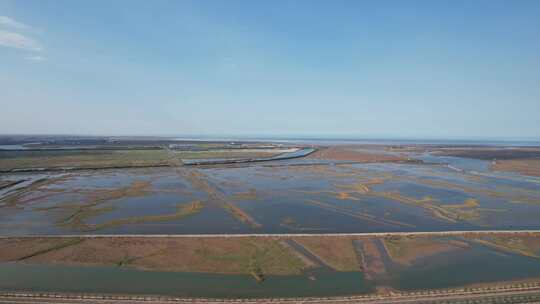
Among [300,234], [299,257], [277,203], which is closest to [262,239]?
[300,234]

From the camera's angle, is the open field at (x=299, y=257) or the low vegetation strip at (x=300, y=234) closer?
the open field at (x=299, y=257)

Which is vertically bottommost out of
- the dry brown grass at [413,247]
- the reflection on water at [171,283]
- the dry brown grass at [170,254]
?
the reflection on water at [171,283]

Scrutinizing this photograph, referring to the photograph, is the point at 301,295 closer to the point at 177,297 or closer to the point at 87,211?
the point at 177,297

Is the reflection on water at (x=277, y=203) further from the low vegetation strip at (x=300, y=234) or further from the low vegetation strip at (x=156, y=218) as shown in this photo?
the low vegetation strip at (x=300, y=234)

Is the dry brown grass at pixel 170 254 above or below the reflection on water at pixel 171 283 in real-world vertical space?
above

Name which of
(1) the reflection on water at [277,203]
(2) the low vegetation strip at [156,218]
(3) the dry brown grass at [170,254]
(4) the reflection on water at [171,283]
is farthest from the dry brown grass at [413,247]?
(2) the low vegetation strip at [156,218]

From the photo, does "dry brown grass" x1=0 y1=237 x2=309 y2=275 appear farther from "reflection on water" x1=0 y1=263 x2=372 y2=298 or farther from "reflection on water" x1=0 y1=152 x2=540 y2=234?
"reflection on water" x1=0 y1=152 x2=540 y2=234

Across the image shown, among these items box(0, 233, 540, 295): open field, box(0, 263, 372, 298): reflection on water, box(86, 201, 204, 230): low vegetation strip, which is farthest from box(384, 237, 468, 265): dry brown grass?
box(86, 201, 204, 230): low vegetation strip

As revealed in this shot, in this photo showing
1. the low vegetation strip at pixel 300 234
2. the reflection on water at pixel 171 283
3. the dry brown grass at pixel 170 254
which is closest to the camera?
the reflection on water at pixel 171 283

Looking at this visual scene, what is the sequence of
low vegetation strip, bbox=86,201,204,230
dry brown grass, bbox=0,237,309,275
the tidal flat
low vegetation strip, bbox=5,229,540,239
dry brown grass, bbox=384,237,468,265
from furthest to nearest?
low vegetation strip, bbox=86,201,204,230
low vegetation strip, bbox=5,229,540,239
dry brown grass, bbox=384,237,468,265
dry brown grass, bbox=0,237,309,275
the tidal flat

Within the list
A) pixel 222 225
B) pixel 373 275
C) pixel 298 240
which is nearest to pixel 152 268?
pixel 222 225

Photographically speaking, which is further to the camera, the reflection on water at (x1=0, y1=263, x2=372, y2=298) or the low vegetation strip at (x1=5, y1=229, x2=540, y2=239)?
the low vegetation strip at (x1=5, y1=229, x2=540, y2=239)

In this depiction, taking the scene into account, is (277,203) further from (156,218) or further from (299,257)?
(299,257)
